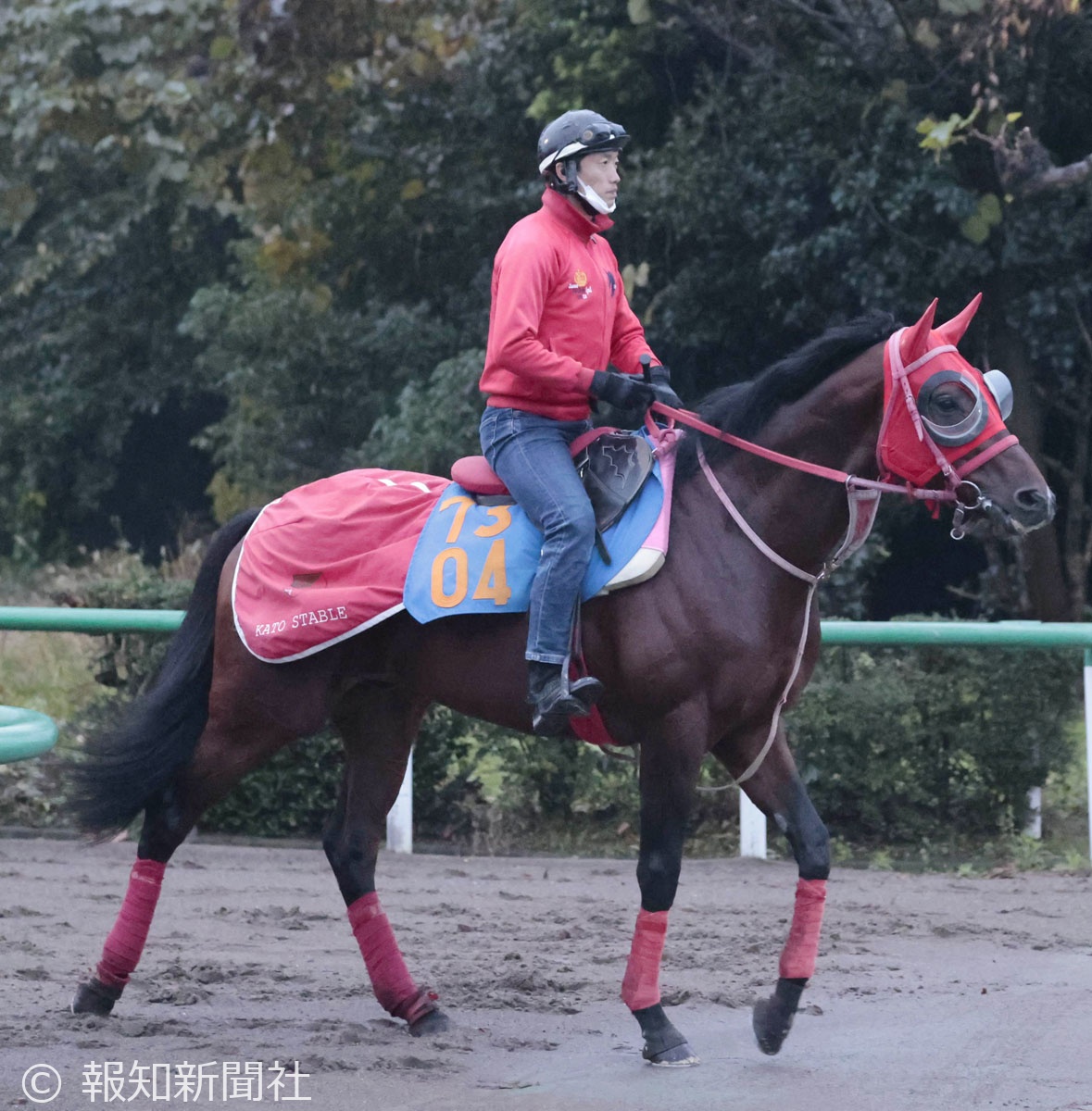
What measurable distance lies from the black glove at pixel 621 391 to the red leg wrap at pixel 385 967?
1.79 m

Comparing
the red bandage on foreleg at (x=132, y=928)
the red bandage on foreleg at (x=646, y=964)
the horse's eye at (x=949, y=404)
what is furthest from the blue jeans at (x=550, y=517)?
the red bandage on foreleg at (x=132, y=928)

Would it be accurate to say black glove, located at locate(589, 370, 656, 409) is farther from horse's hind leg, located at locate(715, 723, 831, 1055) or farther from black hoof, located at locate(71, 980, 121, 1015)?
black hoof, located at locate(71, 980, 121, 1015)

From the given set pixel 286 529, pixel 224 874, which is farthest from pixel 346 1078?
pixel 224 874

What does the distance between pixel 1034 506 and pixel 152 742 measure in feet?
9.34

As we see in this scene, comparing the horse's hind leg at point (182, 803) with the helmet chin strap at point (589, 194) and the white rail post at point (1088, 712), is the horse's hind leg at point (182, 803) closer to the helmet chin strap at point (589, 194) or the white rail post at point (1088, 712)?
the helmet chin strap at point (589, 194)

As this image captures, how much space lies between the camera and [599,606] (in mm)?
4746

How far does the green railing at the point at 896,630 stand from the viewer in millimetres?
7371

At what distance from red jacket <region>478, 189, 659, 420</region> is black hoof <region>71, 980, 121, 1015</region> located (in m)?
2.19

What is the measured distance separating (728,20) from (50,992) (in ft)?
26.9

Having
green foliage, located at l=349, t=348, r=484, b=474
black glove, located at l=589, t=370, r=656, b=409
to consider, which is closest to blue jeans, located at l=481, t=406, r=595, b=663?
black glove, located at l=589, t=370, r=656, b=409

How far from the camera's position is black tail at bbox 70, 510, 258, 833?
5203 mm

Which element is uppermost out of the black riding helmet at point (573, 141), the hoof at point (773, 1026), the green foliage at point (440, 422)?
the green foliage at point (440, 422)

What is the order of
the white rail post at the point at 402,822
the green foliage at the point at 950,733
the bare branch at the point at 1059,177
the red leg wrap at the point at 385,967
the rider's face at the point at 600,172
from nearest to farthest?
the rider's face at the point at 600,172 < the red leg wrap at the point at 385,967 < the green foliage at the point at 950,733 < the white rail post at the point at 402,822 < the bare branch at the point at 1059,177

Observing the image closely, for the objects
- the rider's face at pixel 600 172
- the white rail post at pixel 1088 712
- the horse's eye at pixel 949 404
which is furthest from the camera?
the white rail post at pixel 1088 712
